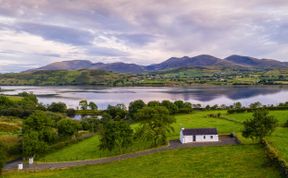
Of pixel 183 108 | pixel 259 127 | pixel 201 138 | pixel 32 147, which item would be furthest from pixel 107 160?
pixel 183 108

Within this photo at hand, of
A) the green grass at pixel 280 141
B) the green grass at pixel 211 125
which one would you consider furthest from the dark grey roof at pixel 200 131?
the green grass at pixel 280 141

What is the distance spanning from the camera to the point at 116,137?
73250 mm

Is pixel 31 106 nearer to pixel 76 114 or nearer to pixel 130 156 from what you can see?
pixel 76 114

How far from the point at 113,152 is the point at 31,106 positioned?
11180cm

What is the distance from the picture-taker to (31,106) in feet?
571

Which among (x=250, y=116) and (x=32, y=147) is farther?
A: (x=250, y=116)

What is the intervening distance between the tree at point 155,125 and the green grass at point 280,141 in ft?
77.1

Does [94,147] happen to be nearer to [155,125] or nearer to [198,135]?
[155,125]

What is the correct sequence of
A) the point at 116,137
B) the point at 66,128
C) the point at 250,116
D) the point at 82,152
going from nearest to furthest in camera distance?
the point at 116,137 < the point at 82,152 < the point at 66,128 < the point at 250,116

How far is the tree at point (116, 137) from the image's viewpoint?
241ft

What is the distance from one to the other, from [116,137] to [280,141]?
110 ft

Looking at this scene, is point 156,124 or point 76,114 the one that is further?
point 76,114

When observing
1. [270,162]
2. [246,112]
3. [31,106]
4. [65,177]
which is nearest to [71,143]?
Answer: [65,177]

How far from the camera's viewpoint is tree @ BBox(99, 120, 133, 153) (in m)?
73.4
